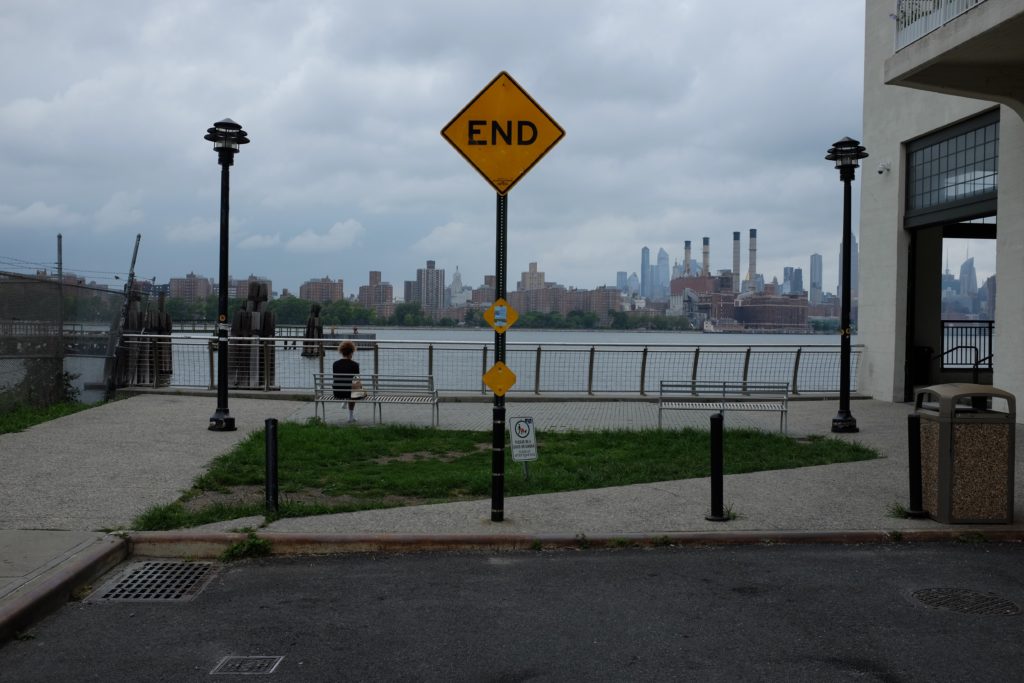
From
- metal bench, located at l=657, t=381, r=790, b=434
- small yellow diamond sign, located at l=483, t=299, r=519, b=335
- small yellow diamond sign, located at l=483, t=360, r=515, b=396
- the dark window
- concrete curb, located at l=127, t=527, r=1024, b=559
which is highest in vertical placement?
the dark window

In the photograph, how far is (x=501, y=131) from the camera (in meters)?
7.83

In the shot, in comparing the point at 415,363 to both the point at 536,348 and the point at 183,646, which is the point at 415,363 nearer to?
the point at 536,348

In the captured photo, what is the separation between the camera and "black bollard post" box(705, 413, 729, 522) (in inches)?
320

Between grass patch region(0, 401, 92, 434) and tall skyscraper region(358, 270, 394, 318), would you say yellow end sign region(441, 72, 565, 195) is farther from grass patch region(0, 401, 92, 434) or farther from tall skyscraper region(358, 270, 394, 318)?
tall skyscraper region(358, 270, 394, 318)

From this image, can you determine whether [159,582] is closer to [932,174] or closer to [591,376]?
[591,376]

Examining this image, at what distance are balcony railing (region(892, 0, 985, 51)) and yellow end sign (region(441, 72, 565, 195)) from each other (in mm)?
6811

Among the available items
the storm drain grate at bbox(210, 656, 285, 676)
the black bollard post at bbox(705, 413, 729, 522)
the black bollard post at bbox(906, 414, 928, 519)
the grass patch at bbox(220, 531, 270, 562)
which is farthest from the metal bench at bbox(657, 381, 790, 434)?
the storm drain grate at bbox(210, 656, 285, 676)

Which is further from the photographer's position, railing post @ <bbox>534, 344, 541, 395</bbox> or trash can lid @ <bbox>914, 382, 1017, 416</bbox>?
railing post @ <bbox>534, 344, 541, 395</bbox>

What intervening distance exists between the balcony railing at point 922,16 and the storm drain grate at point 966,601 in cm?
808

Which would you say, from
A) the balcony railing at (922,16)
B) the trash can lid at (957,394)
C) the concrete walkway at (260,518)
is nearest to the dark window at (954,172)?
the balcony railing at (922,16)

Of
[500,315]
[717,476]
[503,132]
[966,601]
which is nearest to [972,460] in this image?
[717,476]

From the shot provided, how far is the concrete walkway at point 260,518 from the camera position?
6742 millimetres

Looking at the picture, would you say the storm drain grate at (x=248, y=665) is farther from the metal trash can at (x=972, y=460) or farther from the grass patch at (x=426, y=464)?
the metal trash can at (x=972, y=460)

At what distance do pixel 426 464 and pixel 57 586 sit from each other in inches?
223
